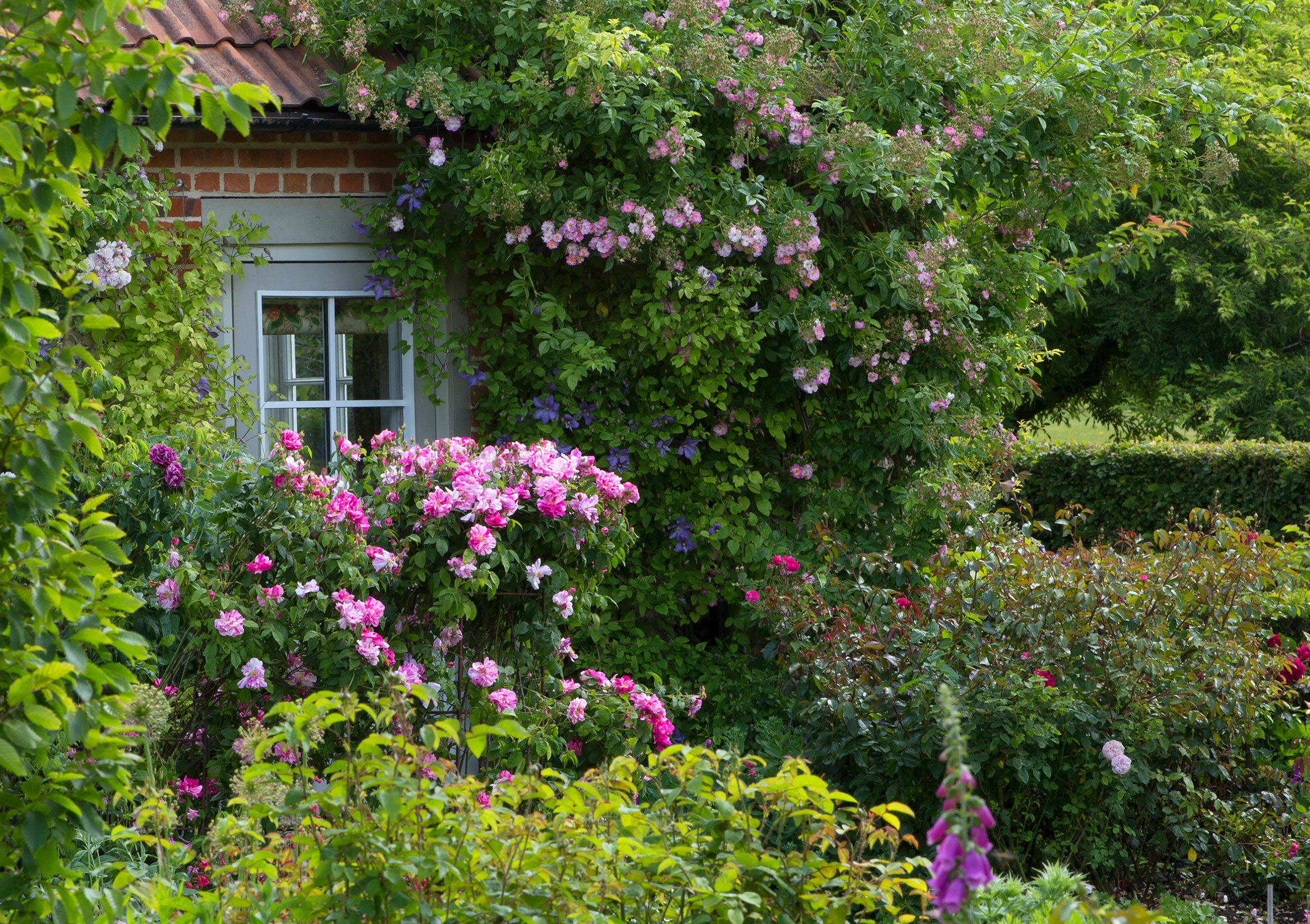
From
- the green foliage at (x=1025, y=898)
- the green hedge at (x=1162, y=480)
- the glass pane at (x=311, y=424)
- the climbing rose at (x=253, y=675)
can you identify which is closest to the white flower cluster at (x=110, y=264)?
the glass pane at (x=311, y=424)

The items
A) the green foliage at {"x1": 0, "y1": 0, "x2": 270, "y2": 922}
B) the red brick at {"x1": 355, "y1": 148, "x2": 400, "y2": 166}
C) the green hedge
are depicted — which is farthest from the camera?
the green hedge

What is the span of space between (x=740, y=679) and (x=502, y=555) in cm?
210

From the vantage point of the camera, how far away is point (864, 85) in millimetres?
5340

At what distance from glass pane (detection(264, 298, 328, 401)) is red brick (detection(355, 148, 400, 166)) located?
63 centimetres

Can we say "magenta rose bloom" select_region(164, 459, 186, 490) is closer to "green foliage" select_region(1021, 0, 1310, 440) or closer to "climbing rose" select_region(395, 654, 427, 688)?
"climbing rose" select_region(395, 654, 427, 688)

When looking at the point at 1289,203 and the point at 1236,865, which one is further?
the point at 1289,203

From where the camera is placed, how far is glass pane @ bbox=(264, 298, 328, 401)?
503 cm

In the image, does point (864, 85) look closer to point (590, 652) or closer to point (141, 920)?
point (590, 652)

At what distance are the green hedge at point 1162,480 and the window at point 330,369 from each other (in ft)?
15.6

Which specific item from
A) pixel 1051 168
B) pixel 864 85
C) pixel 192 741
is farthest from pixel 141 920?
pixel 1051 168

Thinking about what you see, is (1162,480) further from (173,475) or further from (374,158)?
(173,475)

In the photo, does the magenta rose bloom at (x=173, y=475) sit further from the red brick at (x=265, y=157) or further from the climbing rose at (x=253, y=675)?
the red brick at (x=265, y=157)

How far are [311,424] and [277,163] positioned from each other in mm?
1109

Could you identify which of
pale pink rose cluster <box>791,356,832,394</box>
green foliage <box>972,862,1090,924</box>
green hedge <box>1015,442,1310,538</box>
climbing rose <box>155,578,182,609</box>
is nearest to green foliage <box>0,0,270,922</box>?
climbing rose <box>155,578,182,609</box>
